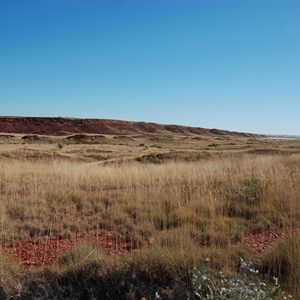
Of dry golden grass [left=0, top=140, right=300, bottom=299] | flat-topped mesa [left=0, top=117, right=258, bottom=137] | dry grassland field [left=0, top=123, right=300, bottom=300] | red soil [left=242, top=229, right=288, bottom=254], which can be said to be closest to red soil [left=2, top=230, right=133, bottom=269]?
dry grassland field [left=0, top=123, right=300, bottom=300]

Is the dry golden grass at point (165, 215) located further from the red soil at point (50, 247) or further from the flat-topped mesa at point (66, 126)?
the flat-topped mesa at point (66, 126)

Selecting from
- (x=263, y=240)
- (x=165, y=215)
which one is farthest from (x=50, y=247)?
(x=263, y=240)

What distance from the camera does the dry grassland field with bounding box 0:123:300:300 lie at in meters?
4.30

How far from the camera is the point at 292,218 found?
662cm

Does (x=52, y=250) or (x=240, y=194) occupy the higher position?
(x=240, y=194)

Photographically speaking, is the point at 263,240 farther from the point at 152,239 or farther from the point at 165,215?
the point at 165,215

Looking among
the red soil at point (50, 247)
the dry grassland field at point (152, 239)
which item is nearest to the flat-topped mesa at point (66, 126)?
the dry grassland field at point (152, 239)

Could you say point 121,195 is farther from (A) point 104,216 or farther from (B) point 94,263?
(B) point 94,263

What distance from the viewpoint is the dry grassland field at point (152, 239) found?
430 cm

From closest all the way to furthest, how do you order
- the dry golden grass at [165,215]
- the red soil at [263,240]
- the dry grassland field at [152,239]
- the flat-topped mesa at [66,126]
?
1. the dry grassland field at [152,239]
2. the dry golden grass at [165,215]
3. the red soil at [263,240]
4. the flat-topped mesa at [66,126]

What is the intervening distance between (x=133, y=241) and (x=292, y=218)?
9.54ft

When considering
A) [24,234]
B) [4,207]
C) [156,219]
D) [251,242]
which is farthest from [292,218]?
[4,207]

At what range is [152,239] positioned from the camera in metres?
5.95

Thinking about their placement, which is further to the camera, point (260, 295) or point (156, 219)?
point (156, 219)
